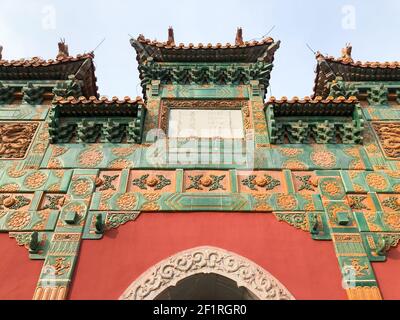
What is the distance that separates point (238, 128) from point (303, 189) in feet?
6.44

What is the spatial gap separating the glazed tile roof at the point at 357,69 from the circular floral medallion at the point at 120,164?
4.97 m

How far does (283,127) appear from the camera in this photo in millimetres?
8227

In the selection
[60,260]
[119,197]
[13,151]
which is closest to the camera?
[60,260]

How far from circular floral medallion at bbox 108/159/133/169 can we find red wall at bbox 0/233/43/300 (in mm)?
2091

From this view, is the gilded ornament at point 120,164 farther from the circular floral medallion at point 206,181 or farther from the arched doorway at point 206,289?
the arched doorway at point 206,289

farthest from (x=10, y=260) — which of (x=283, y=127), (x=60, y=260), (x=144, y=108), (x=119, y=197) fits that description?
(x=283, y=127)

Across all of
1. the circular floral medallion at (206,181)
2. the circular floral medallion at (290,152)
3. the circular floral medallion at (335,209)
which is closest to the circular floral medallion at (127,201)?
the circular floral medallion at (206,181)

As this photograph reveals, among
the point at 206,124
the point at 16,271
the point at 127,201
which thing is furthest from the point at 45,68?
the point at 16,271

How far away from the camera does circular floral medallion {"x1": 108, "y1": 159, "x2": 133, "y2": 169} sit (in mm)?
7586

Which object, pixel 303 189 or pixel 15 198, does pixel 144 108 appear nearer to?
pixel 15 198

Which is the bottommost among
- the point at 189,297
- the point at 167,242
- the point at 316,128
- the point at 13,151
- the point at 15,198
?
the point at 189,297

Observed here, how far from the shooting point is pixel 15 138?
8109 mm

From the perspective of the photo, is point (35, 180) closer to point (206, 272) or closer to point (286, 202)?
point (206, 272)
